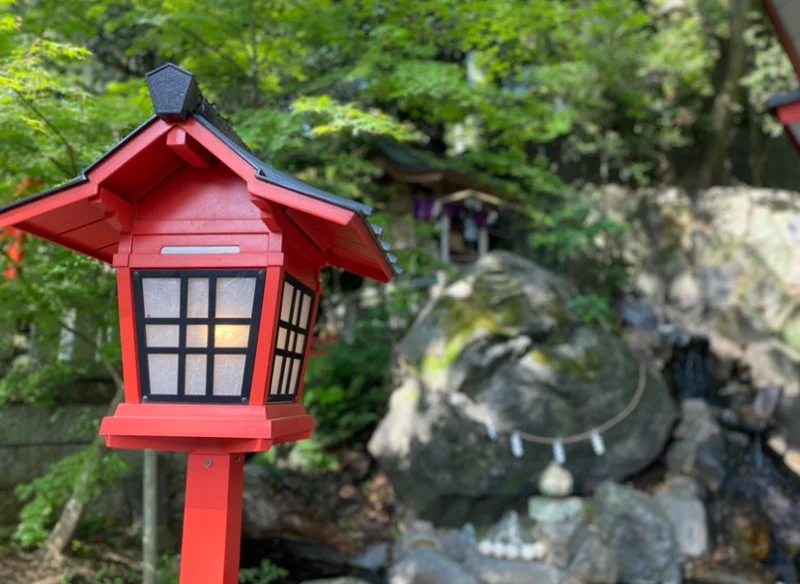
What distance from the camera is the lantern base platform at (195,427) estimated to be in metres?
3.12

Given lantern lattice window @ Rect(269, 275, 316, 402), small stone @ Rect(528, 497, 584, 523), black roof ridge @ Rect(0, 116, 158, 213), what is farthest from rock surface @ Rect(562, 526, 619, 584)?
black roof ridge @ Rect(0, 116, 158, 213)

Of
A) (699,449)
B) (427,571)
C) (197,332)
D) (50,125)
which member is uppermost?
(50,125)

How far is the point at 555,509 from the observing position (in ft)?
34.4

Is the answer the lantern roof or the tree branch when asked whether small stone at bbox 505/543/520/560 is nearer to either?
the lantern roof

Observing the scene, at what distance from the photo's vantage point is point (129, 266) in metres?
3.36

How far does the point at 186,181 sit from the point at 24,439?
22.0 feet

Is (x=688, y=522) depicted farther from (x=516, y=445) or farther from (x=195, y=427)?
(x=195, y=427)

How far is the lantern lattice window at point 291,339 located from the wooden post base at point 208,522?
488 millimetres

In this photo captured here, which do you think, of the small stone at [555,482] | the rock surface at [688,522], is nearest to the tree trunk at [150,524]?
the small stone at [555,482]

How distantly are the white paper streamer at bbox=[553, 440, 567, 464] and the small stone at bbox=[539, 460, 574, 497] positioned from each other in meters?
0.15

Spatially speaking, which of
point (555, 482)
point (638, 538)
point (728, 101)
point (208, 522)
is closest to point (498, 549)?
point (555, 482)

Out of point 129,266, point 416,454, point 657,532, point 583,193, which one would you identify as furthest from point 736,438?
point 129,266

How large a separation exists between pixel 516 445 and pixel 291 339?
24.6 feet

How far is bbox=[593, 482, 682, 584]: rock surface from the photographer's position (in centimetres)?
966
